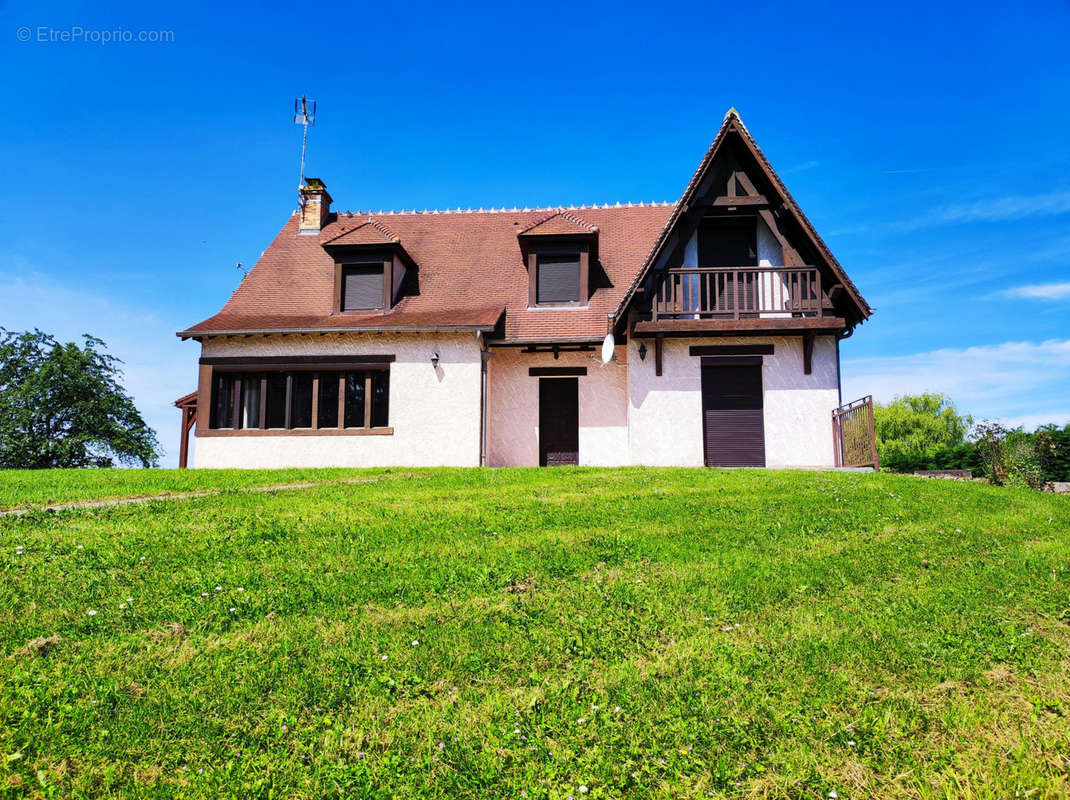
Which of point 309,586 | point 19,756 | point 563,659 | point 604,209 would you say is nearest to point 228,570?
point 309,586

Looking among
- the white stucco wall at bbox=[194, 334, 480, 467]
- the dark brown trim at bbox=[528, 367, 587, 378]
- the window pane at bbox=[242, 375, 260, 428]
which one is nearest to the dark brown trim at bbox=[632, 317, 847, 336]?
the dark brown trim at bbox=[528, 367, 587, 378]

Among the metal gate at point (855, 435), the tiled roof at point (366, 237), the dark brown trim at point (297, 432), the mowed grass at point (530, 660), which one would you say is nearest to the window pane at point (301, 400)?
the dark brown trim at point (297, 432)

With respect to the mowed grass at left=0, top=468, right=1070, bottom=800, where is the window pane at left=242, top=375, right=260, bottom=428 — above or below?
above

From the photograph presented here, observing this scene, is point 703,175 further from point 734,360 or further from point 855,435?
point 855,435

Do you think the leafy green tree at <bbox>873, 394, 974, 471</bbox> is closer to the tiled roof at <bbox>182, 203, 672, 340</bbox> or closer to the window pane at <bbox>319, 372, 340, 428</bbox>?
the tiled roof at <bbox>182, 203, 672, 340</bbox>

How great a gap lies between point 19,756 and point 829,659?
5.01 m

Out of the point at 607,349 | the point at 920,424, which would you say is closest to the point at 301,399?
the point at 607,349

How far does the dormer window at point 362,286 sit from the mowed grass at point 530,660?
37.2 feet

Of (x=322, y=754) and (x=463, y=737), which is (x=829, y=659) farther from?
(x=322, y=754)

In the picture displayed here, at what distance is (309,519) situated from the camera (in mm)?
8531

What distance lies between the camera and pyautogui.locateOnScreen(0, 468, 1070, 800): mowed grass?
3.84 metres

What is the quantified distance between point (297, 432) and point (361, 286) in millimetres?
4307

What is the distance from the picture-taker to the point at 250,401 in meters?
18.2

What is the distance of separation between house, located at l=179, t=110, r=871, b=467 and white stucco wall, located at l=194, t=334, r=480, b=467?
4cm
